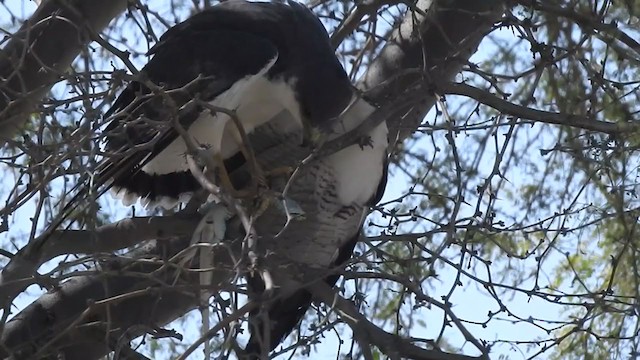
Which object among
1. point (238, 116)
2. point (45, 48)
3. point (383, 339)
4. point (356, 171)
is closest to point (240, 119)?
point (238, 116)

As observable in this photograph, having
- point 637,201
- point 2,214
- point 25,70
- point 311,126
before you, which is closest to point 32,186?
point 2,214

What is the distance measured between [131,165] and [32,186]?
0.75 meters

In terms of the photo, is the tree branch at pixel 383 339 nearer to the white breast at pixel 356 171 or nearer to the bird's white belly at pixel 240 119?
the white breast at pixel 356 171

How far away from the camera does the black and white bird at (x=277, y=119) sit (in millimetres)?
3977

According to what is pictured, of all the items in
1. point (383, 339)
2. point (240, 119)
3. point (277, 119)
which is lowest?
point (383, 339)

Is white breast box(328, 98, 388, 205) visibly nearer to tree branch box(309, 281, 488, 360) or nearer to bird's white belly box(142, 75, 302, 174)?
bird's white belly box(142, 75, 302, 174)

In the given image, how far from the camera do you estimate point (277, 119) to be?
4363 millimetres

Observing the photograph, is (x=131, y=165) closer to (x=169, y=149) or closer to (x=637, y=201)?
(x=169, y=149)

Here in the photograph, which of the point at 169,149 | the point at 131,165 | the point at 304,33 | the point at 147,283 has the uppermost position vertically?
the point at 304,33

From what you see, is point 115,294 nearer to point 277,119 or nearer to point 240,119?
point 240,119

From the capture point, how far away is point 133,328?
10.6 feet

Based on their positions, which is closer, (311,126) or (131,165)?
(131,165)

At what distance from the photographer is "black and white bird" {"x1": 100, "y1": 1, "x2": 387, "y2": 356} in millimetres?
3977

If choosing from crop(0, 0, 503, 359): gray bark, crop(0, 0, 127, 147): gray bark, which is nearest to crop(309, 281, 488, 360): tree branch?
crop(0, 0, 503, 359): gray bark
